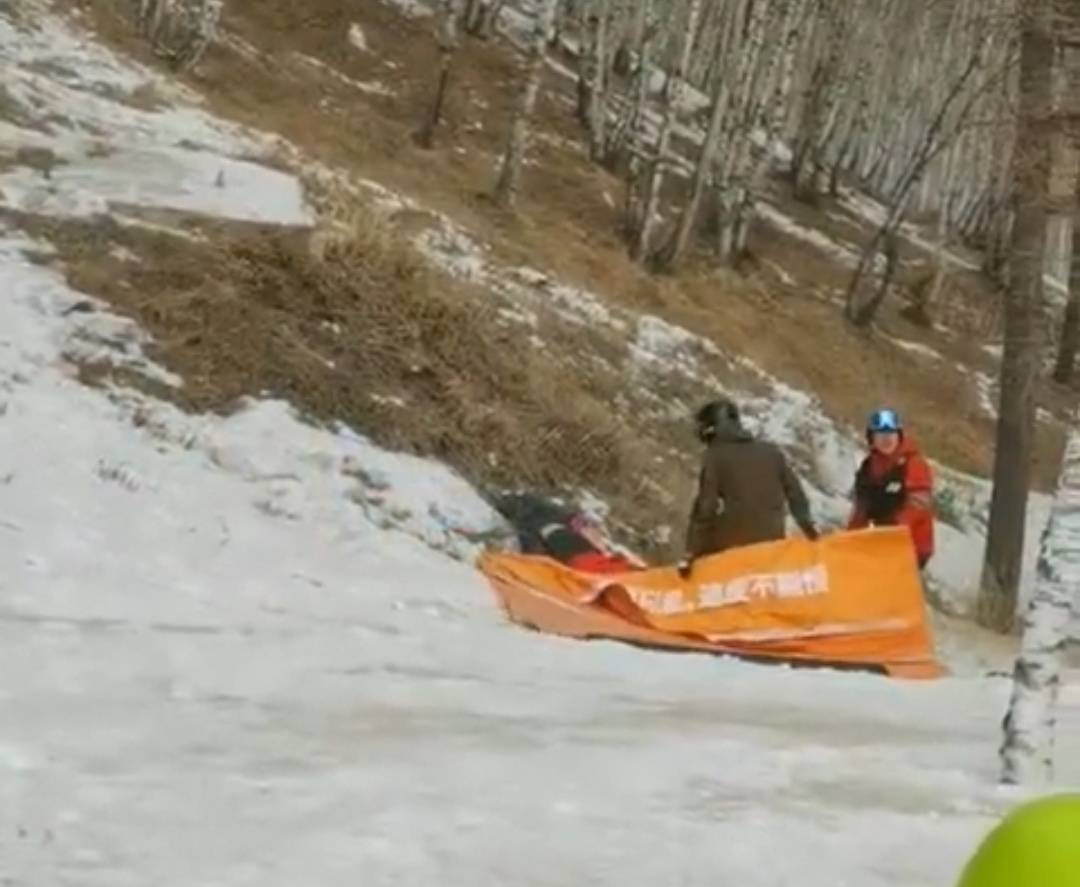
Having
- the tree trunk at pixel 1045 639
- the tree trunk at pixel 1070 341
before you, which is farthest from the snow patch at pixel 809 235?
the tree trunk at pixel 1045 639

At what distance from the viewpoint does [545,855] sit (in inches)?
208

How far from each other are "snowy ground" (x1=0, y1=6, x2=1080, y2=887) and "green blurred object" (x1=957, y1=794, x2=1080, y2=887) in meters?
2.34

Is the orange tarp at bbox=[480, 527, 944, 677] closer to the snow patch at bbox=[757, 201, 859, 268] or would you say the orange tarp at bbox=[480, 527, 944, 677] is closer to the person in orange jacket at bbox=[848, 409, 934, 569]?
the person in orange jacket at bbox=[848, 409, 934, 569]

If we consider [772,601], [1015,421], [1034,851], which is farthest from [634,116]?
[1034,851]

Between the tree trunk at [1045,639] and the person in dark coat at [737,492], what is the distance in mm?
4649

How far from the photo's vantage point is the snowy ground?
17.5ft

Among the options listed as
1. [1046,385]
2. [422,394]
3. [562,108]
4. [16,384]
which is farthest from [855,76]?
[16,384]

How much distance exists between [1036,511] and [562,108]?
13.9 meters

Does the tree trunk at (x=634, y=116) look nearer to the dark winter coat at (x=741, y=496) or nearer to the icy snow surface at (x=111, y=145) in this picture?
the icy snow surface at (x=111, y=145)

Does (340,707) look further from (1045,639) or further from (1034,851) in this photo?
(1034,851)

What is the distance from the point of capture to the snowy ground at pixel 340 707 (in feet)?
17.5

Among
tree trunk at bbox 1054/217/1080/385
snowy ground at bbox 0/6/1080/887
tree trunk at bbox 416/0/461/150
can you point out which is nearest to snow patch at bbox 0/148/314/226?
snowy ground at bbox 0/6/1080/887

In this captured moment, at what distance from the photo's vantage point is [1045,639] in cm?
644

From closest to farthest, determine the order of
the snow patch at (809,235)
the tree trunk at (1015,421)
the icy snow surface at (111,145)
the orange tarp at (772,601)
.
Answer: the orange tarp at (772,601) → the tree trunk at (1015,421) → the icy snow surface at (111,145) → the snow patch at (809,235)
